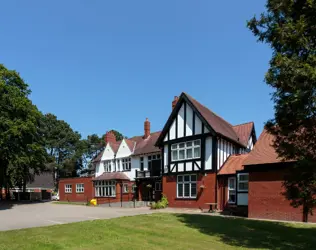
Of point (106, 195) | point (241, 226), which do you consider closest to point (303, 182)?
point (241, 226)

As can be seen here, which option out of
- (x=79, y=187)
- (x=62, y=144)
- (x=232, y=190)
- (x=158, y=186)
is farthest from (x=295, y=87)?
(x=62, y=144)

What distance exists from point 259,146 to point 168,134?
399 inches

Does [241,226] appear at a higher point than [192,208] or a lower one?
higher

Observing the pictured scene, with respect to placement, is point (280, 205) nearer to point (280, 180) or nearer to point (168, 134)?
point (280, 180)

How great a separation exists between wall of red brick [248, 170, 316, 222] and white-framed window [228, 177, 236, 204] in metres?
4.39

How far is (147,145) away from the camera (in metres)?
35.4

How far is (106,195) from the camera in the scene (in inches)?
1469

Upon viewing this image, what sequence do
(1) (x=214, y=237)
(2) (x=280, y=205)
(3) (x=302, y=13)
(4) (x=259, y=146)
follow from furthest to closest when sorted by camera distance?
(4) (x=259, y=146) → (2) (x=280, y=205) → (1) (x=214, y=237) → (3) (x=302, y=13)

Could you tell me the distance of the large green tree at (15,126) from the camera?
30.1m

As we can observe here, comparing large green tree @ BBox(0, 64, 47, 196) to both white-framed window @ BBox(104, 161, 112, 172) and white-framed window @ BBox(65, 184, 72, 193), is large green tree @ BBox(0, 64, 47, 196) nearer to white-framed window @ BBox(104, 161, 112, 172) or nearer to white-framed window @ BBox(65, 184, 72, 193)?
white-framed window @ BBox(65, 184, 72, 193)

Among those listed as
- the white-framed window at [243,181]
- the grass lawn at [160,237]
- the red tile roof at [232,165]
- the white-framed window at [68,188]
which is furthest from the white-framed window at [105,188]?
the grass lawn at [160,237]

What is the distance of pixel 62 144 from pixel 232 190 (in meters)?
56.8

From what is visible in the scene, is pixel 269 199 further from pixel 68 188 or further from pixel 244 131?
pixel 68 188

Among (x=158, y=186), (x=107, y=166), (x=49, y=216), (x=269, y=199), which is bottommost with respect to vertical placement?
(x=158, y=186)
